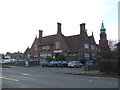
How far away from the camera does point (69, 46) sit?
222 ft

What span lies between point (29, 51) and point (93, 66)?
175ft

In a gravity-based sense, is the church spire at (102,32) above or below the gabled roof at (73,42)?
above

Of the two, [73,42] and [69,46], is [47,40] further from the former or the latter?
[69,46]

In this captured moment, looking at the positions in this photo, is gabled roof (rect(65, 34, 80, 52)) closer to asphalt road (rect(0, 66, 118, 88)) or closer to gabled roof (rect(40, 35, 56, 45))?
gabled roof (rect(40, 35, 56, 45))

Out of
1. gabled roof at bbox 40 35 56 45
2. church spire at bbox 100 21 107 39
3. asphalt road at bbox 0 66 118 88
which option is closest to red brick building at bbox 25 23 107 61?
gabled roof at bbox 40 35 56 45

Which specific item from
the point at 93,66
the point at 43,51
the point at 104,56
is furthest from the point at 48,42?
the point at 104,56

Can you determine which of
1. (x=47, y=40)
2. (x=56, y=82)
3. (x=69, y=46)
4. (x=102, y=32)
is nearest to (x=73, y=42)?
(x=69, y=46)

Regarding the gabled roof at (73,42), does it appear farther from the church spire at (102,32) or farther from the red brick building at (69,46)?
the church spire at (102,32)

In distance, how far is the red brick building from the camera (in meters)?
65.8

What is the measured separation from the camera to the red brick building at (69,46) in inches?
2592

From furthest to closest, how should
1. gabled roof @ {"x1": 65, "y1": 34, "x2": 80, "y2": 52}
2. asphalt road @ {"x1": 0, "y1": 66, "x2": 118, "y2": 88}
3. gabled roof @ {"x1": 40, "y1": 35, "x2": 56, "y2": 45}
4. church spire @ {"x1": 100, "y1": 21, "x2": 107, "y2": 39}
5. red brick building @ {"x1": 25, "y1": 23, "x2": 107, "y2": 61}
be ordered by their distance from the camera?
gabled roof @ {"x1": 40, "y1": 35, "x2": 56, "y2": 45}, church spire @ {"x1": 100, "y1": 21, "x2": 107, "y2": 39}, gabled roof @ {"x1": 65, "y1": 34, "x2": 80, "y2": 52}, red brick building @ {"x1": 25, "y1": 23, "x2": 107, "y2": 61}, asphalt road @ {"x1": 0, "y1": 66, "x2": 118, "y2": 88}

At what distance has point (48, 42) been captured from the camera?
76500 mm

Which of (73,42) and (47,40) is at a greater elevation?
(47,40)

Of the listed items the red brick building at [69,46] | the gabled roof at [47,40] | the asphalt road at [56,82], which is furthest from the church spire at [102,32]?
the asphalt road at [56,82]
